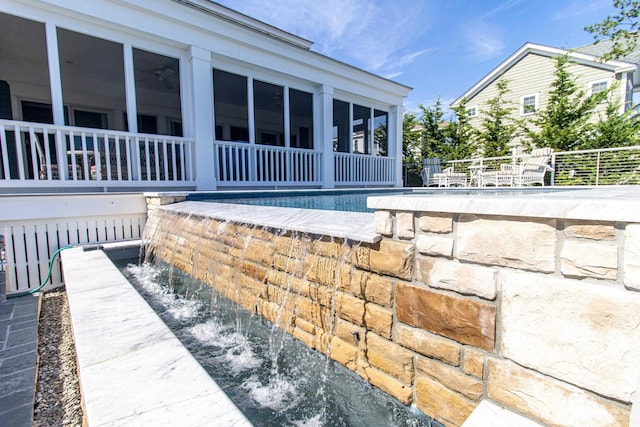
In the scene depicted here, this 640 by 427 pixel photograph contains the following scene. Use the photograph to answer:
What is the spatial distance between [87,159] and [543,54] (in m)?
17.2

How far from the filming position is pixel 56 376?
1.87m

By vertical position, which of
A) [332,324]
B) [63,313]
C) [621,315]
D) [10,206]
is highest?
[10,206]

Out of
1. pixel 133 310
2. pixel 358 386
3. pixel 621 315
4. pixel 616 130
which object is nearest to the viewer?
pixel 621 315

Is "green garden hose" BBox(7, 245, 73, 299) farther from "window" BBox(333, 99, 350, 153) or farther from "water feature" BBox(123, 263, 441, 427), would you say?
"window" BBox(333, 99, 350, 153)

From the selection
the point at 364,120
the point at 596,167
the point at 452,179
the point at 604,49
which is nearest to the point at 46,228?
the point at 364,120

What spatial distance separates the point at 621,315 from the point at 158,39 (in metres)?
6.53

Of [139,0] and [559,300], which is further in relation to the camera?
[139,0]

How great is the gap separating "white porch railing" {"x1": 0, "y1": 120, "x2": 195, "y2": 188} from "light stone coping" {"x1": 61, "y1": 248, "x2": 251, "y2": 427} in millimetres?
3333

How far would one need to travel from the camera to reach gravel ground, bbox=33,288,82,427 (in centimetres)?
153

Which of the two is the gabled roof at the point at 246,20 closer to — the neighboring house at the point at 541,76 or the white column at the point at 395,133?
the white column at the point at 395,133

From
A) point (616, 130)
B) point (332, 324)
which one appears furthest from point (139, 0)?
point (616, 130)

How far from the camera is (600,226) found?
3.10 feet

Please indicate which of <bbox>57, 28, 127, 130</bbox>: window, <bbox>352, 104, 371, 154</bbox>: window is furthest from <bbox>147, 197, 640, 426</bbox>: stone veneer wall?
<bbox>352, 104, 371, 154</bbox>: window

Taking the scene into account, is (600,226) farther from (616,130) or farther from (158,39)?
(616,130)
